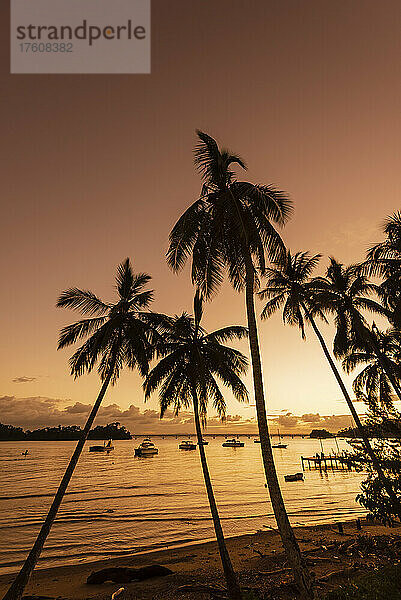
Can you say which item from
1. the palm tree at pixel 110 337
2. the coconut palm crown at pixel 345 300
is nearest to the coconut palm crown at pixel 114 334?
the palm tree at pixel 110 337

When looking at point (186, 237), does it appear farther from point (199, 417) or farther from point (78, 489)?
point (78, 489)

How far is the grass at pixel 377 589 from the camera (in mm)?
8664

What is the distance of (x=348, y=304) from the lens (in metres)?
27.7

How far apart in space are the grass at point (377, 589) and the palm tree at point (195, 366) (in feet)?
37.5

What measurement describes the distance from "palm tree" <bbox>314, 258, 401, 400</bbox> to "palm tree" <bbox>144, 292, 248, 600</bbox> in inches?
337

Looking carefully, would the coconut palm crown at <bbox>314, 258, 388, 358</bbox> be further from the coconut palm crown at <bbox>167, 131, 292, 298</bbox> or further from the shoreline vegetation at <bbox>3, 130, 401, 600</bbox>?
the coconut palm crown at <bbox>167, 131, 292, 298</bbox>

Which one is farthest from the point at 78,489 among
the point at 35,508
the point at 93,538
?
the point at 93,538

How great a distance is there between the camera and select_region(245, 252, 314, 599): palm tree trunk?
12758mm

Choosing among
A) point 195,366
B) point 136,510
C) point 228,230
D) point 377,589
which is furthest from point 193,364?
point 136,510

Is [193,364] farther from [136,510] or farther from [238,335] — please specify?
[136,510]

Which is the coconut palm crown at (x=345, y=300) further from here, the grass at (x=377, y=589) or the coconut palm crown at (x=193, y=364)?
the grass at (x=377, y=589)

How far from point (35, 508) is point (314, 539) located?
37716 millimetres

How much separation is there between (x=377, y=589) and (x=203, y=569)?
15728 millimetres

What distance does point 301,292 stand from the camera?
27.0m
